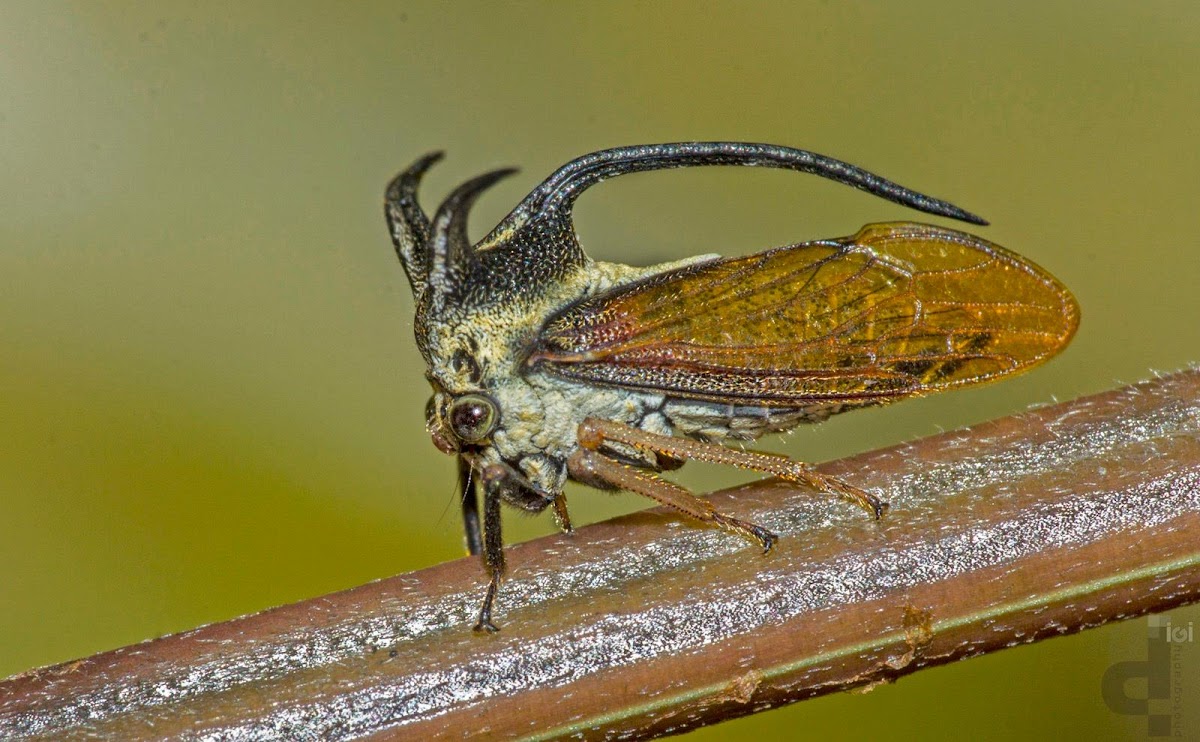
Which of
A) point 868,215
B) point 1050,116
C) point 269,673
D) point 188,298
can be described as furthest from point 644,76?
point 269,673

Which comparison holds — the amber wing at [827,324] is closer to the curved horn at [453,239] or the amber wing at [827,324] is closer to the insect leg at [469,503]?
the curved horn at [453,239]

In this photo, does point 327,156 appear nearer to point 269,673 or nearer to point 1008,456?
point 269,673

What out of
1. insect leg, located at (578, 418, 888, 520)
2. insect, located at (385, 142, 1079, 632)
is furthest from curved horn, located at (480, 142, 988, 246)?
insect leg, located at (578, 418, 888, 520)

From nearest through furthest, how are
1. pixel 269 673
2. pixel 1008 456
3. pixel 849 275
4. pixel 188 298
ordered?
pixel 269 673 < pixel 1008 456 < pixel 849 275 < pixel 188 298

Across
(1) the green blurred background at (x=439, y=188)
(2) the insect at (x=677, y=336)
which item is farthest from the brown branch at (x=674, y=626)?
(1) the green blurred background at (x=439, y=188)

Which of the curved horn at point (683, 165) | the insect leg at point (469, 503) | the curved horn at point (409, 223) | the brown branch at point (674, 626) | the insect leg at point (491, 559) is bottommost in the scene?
the brown branch at point (674, 626)

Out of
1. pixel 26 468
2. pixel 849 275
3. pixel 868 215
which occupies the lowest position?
pixel 849 275

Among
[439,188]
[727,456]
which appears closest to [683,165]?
[727,456]
